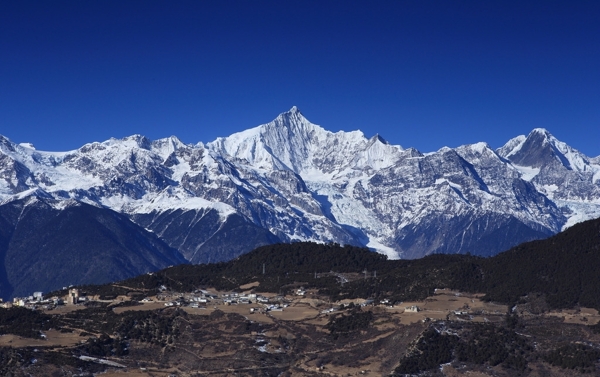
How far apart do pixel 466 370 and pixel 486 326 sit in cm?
1663

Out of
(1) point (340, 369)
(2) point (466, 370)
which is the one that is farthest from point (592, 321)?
(1) point (340, 369)

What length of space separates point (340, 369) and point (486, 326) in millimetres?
Answer: 27899

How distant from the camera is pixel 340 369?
608ft

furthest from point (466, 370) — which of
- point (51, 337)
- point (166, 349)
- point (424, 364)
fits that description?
point (51, 337)

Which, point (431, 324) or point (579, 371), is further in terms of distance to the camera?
point (431, 324)

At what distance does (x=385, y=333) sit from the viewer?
7712 inches

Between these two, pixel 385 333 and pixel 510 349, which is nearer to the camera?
pixel 510 349

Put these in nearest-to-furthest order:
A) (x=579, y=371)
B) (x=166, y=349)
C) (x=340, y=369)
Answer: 1. (x=579, y=371)
2. (x=340, y=369)
3. (x=166, y=349)

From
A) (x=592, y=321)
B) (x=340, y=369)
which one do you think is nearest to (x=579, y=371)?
(x=592, y=321)

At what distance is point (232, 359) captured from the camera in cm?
19050

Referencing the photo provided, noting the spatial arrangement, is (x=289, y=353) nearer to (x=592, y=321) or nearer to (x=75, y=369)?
(x=75, y=369)

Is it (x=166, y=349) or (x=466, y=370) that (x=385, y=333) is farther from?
(x=166, y=349)

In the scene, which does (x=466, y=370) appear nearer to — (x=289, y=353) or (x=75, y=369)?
(x=289, y=353)

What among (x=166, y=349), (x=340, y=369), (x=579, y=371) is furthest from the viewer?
(x=166, y=349)
